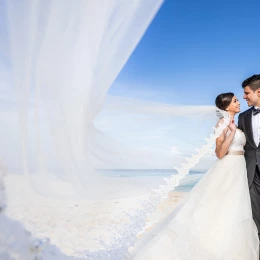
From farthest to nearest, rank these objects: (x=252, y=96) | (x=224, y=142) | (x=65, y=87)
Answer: (x=252, y=96) → (x=224, y=142) → (x=65, y=87)

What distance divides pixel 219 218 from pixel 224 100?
1.30 metres

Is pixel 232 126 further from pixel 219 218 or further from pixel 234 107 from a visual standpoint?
pixel 219 218

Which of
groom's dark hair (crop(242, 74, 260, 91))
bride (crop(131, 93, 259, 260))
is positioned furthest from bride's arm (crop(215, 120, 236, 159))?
groom's dark hair (crop(242, 74, 260, 91))

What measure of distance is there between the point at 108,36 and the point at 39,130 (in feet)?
3.34

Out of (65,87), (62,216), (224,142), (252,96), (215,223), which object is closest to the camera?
(65,87)

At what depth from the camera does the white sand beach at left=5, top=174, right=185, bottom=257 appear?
2213 mm

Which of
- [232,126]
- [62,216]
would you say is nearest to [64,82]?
[62,216]

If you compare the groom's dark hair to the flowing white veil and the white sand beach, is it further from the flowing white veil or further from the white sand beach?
the white sand beach

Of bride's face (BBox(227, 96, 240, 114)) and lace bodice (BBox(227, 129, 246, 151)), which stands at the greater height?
bride's face (BBox(227, 96, 240, 114))

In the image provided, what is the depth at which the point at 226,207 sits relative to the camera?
3.53 metres

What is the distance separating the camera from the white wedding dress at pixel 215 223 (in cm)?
332

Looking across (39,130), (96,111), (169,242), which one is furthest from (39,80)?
(169,242)

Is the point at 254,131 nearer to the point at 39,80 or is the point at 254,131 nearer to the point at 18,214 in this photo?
the point at 39,80

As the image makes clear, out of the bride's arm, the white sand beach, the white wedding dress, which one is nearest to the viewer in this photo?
the white sand beach
